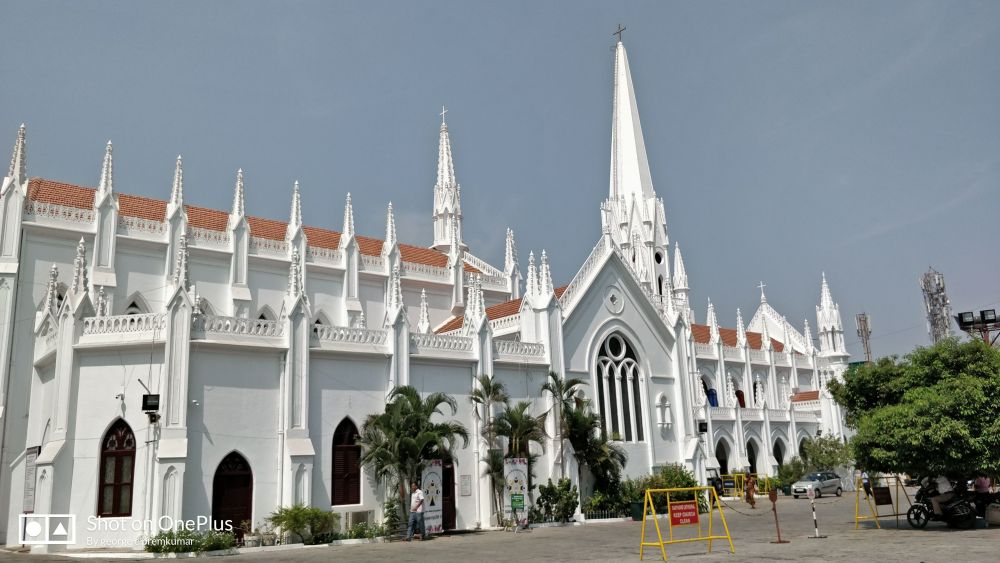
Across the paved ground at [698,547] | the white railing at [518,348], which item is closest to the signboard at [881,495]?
the paved ground at [698,547]

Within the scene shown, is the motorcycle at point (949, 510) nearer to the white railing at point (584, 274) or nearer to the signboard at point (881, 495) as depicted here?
the signboard at point (881, 495)

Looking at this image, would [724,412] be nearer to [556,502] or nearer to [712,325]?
[712,325]

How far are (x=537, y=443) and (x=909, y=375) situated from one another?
13.2m

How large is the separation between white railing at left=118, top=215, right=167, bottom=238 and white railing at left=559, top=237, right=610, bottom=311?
1594 cm

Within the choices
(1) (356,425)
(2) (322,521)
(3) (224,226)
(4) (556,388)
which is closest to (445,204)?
(3) (224,226)

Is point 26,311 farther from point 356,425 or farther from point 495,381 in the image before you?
point 495,381

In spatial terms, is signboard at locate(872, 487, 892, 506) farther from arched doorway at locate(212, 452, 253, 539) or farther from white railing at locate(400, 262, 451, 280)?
white railing at locate(400, 262, 451, 280)

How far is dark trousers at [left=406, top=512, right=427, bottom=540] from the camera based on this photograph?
2436cm

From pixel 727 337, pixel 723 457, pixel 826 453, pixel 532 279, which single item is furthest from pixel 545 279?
pixel 727 337

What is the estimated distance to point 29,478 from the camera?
23609 millimetres

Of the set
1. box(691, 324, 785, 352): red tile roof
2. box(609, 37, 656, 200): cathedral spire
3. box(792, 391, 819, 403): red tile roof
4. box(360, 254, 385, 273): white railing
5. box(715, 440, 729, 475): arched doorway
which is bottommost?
box(715, 440, 729, 475): arched doorway

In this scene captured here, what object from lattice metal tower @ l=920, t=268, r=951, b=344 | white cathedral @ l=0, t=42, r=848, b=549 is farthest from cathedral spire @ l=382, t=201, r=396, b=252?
Result: lattice metal tower @ l=920, t=268, r=951, b=344

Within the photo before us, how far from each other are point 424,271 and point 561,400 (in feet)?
38.3

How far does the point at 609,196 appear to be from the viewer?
199 feet
